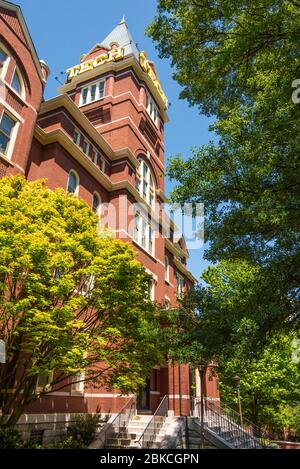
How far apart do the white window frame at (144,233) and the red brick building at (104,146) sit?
2.7 inches

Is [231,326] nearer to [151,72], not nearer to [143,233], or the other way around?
[143,233]

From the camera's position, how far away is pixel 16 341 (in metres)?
11.5

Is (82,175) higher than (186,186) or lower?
higher

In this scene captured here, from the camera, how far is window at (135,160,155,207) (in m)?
25.4

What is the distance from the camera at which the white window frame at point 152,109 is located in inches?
1182

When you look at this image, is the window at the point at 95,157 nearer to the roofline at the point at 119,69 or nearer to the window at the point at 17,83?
the window at the point at 17,83

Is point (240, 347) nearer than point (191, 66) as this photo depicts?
Yes

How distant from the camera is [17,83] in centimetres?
1667

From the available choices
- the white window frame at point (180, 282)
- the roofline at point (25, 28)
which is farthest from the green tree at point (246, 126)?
the white window frame at point (180, 282)

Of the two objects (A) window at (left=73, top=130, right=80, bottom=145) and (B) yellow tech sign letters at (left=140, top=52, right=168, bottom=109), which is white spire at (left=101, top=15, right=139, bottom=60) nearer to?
(B) yellow tech sign letters at (left=140, top=52, right=168, bottom=109)

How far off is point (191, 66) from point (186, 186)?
4558mm

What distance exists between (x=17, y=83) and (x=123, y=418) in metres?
16.3
